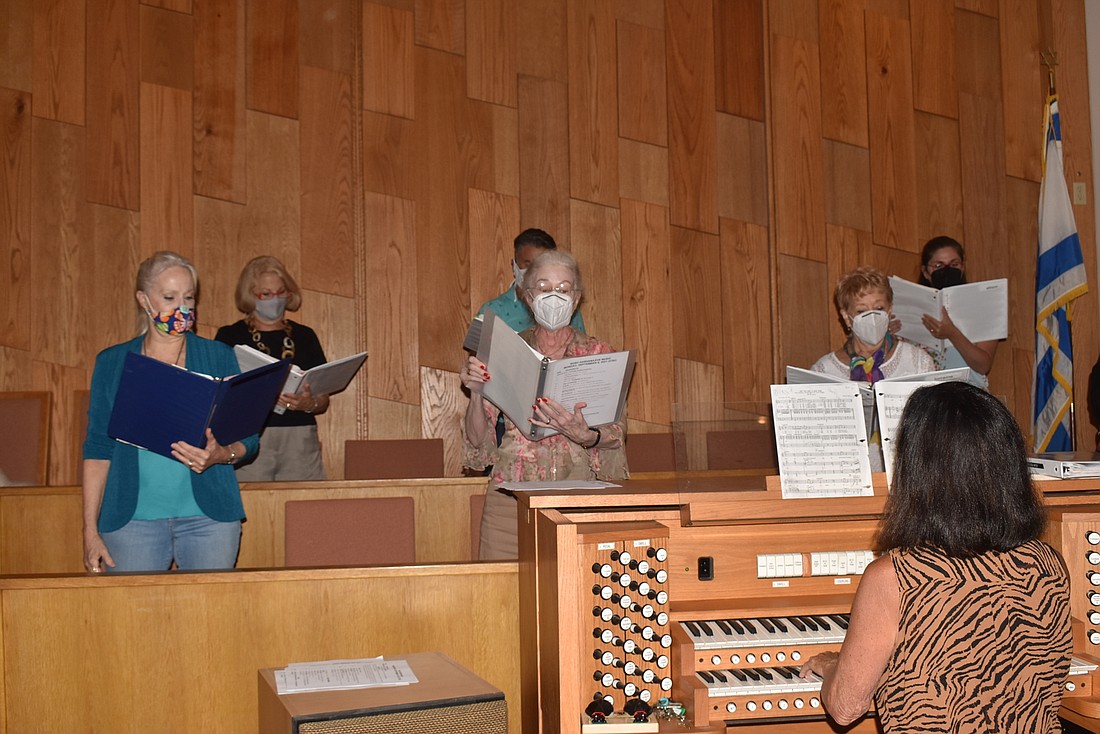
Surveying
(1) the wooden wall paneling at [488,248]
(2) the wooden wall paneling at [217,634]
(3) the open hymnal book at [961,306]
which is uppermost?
(1) the wooden wall paneling at [488,248]

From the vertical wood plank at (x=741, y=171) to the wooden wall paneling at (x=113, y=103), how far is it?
3.81 meters

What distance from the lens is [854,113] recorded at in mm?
7078

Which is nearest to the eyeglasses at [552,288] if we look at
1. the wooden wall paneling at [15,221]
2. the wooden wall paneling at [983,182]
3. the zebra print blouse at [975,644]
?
the zebra print blouse at [975,644]

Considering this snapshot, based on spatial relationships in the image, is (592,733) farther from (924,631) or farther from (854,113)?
(854,113)

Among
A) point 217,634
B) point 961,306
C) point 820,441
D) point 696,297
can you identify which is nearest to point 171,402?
point 217,634

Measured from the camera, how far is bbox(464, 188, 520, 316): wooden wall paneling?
665 centimetres

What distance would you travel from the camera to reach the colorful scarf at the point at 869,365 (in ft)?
13.2

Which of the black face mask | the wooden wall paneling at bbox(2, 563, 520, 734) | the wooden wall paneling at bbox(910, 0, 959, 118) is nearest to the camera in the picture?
the wooden wall paneling at bbox(2, 563, 520, 734)

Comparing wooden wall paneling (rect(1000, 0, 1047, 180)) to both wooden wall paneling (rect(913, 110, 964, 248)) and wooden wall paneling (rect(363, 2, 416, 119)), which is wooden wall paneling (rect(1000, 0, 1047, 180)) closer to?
wooden wall paneling (rect(913, 110, 964, 248))

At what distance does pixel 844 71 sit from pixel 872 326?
3562 millimetres

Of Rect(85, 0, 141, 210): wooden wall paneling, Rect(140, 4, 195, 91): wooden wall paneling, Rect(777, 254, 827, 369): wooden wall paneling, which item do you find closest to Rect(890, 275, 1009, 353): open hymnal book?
Rect(777, 254, 827, 369): wooden wall paneling

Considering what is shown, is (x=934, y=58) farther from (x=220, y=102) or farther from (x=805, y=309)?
(x=220, y=102)

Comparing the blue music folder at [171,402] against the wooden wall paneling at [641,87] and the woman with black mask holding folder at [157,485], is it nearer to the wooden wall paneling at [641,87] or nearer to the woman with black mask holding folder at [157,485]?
the woman with black mask holding folder at [157,485]

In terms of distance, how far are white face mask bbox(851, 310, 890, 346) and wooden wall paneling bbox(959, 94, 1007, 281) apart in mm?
3303
